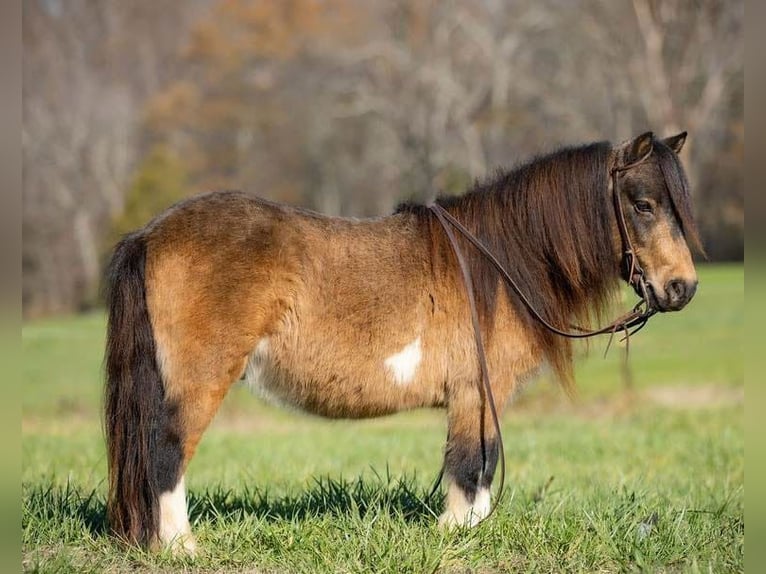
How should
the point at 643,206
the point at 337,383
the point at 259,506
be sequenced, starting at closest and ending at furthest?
the point at 337,383 → the point at 643,206 → the point at 259,506

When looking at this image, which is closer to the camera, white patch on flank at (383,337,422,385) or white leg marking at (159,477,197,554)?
white leg marking at (159,477,197,554)

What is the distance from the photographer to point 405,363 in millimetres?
4605

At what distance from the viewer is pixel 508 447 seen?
382 inches

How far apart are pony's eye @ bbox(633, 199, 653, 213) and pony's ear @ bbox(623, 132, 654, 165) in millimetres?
245

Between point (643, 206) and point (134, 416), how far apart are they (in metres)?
3.14

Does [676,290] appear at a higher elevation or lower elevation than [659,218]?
lower

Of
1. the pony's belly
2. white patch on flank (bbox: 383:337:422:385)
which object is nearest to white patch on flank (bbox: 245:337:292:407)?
the pony's belly

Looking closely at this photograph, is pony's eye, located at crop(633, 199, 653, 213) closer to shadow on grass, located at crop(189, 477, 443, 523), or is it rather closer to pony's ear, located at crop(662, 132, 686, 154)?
pony's ear, located at crop(662, 132, 686, 154)

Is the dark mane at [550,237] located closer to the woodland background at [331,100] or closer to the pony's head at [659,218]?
the pony's head at [659,218]

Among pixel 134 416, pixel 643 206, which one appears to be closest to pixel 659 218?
pixel 643 206

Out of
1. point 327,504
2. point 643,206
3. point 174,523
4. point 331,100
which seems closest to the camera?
point 174,523

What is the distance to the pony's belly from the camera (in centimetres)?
452

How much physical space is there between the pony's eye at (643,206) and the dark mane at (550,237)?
15cm

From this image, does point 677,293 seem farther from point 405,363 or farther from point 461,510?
point 461,510
